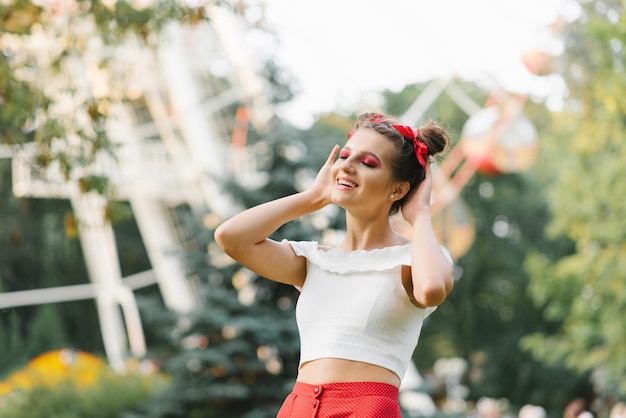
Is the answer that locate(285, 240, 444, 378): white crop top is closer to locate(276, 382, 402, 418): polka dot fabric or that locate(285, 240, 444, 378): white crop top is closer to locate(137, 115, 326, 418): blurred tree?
locate(276, 382, 402, 418): polka dot fabric

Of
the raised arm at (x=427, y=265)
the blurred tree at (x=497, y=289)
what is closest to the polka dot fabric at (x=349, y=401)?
the raised arm at (x=427, y=265)

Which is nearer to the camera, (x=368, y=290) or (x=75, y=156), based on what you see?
(x=368, y=290)

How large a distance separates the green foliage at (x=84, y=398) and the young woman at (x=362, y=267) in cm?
817

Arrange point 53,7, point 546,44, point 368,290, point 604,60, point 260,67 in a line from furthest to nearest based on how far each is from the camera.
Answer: point 546,44
point 604,60
point 260,67
point 53,7
point 368,290

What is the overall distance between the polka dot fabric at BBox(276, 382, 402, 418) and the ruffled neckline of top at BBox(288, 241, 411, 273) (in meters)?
0.29

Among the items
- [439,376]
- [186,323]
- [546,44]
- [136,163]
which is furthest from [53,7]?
[439,376]

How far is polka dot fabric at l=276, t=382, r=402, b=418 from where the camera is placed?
2334 mm

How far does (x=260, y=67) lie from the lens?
967 centimetres

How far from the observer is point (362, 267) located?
8.15ft

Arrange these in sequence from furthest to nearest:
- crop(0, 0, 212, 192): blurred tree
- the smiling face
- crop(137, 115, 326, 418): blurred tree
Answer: crop(137, 115, 326, 418): blurred tree < crop(0, 0, 212, 192): blurred tree < the smiling face

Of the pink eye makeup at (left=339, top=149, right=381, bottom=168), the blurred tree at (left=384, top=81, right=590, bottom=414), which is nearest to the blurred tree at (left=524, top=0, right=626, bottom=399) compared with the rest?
the blurred tree at (left=384, top=81, right=590, bottom=414)

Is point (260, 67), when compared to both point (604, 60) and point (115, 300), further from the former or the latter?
point (115, 300)

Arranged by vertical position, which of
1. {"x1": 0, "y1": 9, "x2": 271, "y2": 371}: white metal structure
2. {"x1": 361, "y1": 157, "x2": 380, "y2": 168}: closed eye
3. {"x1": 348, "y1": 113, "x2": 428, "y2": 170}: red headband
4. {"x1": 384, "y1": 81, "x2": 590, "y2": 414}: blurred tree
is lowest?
{"x1": 384, "y1": 81, "x2": 590, "y2": 414}: blurred tree

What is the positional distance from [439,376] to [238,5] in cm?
2287
